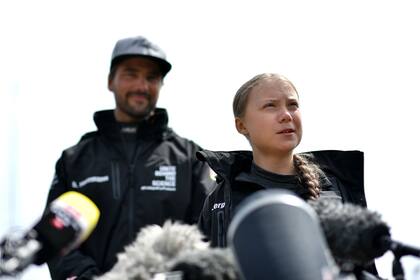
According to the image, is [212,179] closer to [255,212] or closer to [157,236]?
[157,236]

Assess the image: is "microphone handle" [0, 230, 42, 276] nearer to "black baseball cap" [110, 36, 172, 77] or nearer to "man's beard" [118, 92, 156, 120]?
"man's beard" [118, 92, 156, 120]

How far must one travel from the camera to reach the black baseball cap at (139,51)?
4.62 m

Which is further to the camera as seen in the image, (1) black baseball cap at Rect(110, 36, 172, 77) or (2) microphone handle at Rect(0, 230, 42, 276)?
(1) black baseball cap at Rect(110, 36, 172, 77)

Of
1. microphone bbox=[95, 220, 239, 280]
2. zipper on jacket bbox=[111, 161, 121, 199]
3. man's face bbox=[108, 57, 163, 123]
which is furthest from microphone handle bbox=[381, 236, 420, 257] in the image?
man's face bbox=[108, 57, 163, 123]

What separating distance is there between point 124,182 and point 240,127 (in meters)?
0.70

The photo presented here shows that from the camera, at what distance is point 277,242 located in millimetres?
1982

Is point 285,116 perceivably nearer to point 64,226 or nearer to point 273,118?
point 273,118

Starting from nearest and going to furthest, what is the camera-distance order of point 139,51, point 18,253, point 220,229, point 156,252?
point 18,253
point 156,252
point 220,229
point 139,51

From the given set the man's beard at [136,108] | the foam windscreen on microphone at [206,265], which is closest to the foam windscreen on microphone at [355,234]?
the foam windscreen on microphone at [206,265]

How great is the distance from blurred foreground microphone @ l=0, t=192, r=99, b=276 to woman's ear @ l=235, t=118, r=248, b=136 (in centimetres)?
218

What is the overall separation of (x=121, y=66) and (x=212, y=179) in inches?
33.3

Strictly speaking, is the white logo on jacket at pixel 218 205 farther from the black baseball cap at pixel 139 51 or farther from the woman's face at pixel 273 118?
the black baseball cap at pixel 139 51

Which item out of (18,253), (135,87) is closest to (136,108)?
(135,87)

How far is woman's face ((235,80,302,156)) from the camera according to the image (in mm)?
3979
